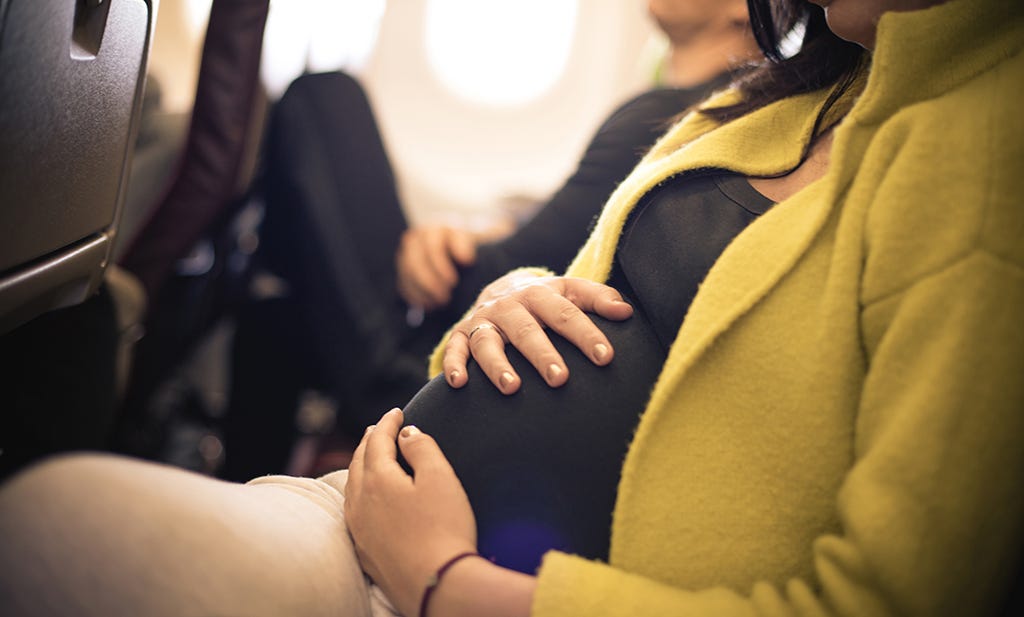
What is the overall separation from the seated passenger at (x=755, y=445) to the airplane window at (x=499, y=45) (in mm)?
2526

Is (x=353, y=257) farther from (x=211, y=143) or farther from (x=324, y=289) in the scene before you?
(x=211, y=143)

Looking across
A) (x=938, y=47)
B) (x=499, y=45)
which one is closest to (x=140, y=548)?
(x=938, y=47)

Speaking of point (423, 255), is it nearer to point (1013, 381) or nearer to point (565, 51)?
point (1013, 381)

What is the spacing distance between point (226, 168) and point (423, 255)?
37 cm

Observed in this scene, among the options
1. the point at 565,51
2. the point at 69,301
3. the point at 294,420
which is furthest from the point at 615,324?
the point at 565,51

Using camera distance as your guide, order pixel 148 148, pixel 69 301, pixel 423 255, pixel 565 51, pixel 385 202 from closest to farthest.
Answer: pixel 69 301 → pixel 148 148 → pixel 423 255 → pixel 385 202 → pixel 565 51

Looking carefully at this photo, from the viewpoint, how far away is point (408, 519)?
0.57m

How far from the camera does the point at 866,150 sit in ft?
1.90

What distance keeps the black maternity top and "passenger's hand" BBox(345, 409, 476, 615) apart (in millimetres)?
18

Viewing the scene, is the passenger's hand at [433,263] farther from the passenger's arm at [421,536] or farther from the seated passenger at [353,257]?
the passenger's arm at [421,536]

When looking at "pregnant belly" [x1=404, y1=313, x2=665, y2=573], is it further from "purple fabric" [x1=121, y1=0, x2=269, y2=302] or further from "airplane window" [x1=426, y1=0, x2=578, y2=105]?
"airplane window" [x1=426, y1=0, x2=578, y2=105]

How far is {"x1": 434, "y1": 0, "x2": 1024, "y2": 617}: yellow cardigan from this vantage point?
47cm

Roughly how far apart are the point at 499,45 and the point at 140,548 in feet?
9.34

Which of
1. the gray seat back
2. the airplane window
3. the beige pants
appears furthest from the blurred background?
the beige pants
